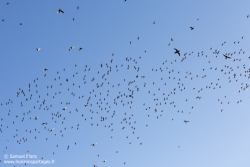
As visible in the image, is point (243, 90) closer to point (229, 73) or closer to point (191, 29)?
point (229, 73)

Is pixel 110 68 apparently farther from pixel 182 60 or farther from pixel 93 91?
pixel 182 60

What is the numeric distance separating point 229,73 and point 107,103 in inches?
547

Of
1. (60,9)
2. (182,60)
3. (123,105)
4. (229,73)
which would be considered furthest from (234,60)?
(60,9)

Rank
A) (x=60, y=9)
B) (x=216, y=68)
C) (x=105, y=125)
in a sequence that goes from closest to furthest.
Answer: (x=60, y=9) < (x=216, y=68) < (x=105, y=125)

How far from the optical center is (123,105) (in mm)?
36094

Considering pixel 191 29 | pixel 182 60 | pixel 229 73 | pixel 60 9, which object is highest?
pixel 60 9

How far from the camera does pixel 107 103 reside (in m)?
37.0

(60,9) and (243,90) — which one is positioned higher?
(60,9)

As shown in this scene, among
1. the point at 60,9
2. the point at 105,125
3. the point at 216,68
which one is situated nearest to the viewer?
the point at 60,9

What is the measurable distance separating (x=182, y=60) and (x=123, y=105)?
820cm

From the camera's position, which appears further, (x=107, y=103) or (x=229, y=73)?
(x=107, y=103)

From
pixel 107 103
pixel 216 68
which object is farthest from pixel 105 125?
pixel 216 68

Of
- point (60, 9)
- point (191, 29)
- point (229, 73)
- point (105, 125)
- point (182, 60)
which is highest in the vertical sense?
point (60, 9)

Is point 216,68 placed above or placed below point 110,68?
below
